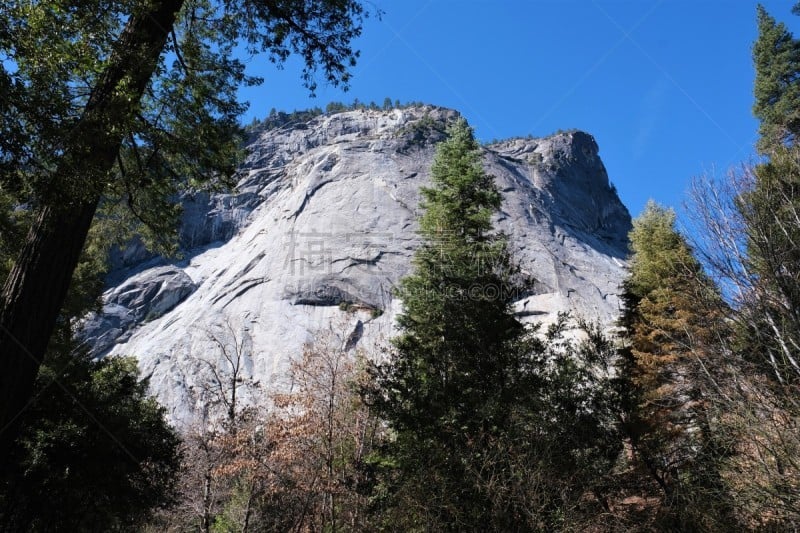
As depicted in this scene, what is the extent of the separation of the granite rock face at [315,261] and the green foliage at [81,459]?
15017 mm

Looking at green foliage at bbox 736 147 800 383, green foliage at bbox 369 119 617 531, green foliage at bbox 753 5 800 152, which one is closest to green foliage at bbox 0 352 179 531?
green foliage at bbox 369 119 617 531

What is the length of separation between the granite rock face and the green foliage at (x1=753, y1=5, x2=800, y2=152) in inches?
527

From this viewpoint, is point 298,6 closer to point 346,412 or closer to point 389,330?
point 346,412

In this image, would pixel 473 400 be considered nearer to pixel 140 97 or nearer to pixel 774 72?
pixel 140 97

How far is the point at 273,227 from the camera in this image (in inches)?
2224

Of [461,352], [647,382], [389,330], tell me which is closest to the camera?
[461,352]

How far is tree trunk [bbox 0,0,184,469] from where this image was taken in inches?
151

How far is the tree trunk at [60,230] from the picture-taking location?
3.83 m

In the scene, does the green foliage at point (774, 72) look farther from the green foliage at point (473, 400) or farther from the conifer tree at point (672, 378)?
the green foliage at point (473, 400)

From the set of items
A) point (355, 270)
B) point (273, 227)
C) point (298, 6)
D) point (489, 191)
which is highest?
point (273, 227)

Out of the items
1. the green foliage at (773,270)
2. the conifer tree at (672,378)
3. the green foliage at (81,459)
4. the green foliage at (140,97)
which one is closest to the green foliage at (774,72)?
the conifer tree at (672,378)

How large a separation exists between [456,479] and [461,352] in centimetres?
388

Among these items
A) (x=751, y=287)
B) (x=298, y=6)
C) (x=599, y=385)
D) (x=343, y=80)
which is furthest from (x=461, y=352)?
(x=298, y=6)

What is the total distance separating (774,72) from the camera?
81.6 feet
